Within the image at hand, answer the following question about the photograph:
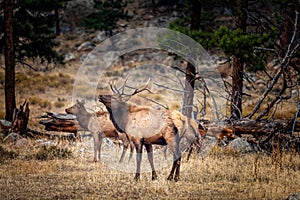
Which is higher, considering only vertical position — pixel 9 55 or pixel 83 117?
pixel 9 55

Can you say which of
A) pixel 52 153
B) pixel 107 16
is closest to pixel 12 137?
pixel 52 153

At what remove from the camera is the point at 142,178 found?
9039 mm

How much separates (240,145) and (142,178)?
3.88m

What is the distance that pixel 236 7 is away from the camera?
12.9 meters

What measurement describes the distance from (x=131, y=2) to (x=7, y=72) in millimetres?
36394

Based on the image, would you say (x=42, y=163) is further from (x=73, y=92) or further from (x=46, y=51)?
(x=73, y=92)

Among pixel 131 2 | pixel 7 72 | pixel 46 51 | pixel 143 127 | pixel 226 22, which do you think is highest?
pixel 131 2

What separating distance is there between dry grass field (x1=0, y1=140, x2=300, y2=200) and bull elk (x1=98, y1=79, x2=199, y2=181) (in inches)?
22.0

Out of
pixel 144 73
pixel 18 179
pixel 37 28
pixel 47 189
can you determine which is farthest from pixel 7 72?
pixel 144 73

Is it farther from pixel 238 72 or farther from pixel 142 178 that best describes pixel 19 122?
pixel 238 72

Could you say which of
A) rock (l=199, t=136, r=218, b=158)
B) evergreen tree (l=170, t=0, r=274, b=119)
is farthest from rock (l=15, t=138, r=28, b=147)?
evergreen tree (l=170, t=0, r=274, b=119)

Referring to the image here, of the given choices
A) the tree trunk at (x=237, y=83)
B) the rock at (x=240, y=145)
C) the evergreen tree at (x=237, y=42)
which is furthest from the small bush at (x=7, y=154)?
the tree trunk at (x=237, y=83)

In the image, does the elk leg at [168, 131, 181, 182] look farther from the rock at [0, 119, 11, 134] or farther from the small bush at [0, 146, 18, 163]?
the rock at [0, 119, 11, 134]

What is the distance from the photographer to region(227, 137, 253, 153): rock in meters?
11.8
